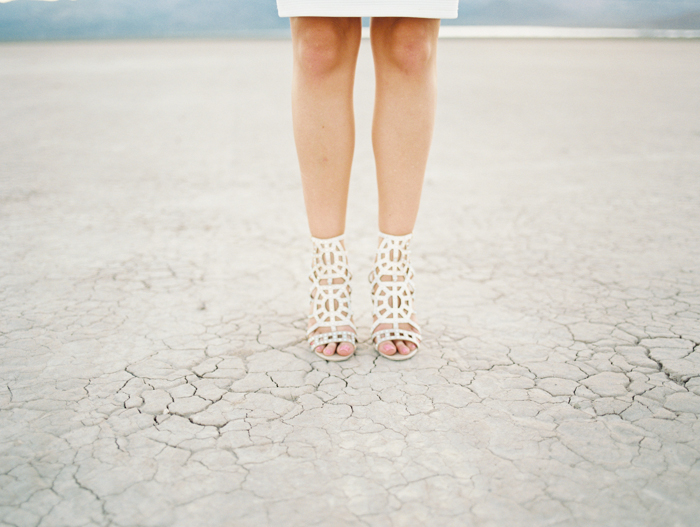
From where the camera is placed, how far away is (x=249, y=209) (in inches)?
92.7

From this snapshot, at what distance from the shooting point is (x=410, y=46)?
4.25 feet

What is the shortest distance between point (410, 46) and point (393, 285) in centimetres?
54

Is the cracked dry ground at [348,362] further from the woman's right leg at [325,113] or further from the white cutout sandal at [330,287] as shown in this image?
the woman's right leg at [325,113]

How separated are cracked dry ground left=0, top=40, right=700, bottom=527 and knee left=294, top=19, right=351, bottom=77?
63 cm

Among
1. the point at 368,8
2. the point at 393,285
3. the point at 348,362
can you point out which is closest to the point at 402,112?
the point at 368,8

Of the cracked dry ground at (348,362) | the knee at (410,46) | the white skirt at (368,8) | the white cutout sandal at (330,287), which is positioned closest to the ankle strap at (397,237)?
the white cutout sandal at (330,287)

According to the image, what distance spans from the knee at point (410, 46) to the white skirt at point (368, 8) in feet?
0.16

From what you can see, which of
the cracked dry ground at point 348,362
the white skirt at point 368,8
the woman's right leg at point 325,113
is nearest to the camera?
the cracked dry ground at point 348,362

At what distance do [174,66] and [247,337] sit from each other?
25.2ft

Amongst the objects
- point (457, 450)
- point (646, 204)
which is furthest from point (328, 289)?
point (646, 204)

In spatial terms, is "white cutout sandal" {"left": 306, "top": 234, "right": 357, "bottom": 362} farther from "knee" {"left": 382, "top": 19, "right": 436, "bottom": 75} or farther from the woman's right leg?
"knee" {"left": 382, "top": 19, "right": 436, "bottom": 75}

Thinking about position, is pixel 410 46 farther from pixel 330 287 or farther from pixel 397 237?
pixel 330 287

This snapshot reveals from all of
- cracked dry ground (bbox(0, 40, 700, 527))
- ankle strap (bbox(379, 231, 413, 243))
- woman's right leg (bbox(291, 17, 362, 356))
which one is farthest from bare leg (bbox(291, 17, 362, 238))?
cracked dry ground (bbox(0, 40, 700, 527))

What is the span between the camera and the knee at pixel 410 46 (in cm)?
129
